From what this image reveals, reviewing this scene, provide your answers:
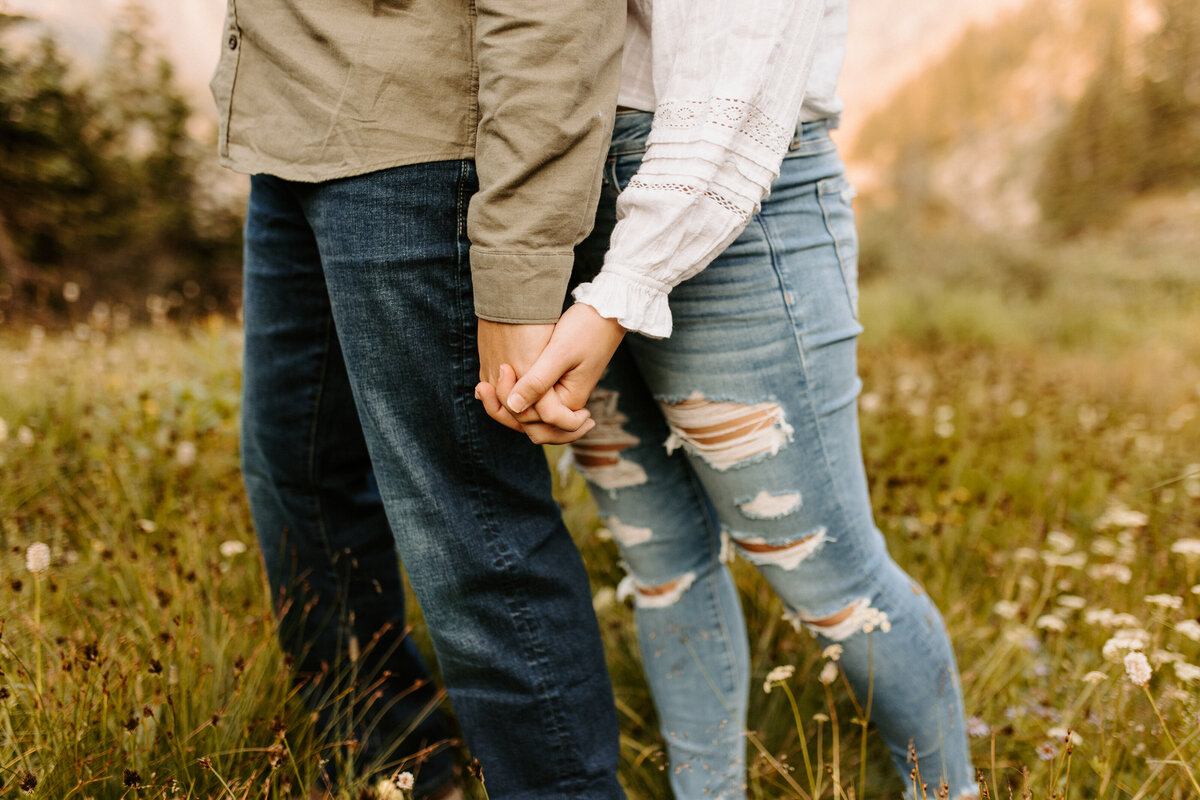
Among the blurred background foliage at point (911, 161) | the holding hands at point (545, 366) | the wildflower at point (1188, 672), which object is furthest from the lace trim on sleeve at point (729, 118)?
the blurred background foliage at point (911, 161)

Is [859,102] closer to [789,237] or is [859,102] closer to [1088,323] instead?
[1088,323]

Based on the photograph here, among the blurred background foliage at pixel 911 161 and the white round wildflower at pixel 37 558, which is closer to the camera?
the white round wildflower at pixel 37 558

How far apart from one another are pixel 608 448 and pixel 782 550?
0.32 m

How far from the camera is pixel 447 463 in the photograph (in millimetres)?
901

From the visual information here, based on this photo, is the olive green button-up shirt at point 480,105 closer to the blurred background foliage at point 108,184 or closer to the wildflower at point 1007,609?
the wildflower at point 1007,609

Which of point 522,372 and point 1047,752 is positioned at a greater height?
point 522,372

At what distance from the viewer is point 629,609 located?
1.86 metres

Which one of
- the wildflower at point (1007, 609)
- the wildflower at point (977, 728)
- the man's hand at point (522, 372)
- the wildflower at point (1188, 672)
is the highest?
the man's hand at point (522, 372)

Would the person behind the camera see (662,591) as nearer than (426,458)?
No

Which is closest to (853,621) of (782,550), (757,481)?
(782,550)

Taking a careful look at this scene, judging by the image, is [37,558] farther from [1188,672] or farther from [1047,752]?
[1188,672]

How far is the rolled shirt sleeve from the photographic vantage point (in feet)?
2.43

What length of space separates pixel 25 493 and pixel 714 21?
226 centimetres

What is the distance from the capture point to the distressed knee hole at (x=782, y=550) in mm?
1004
